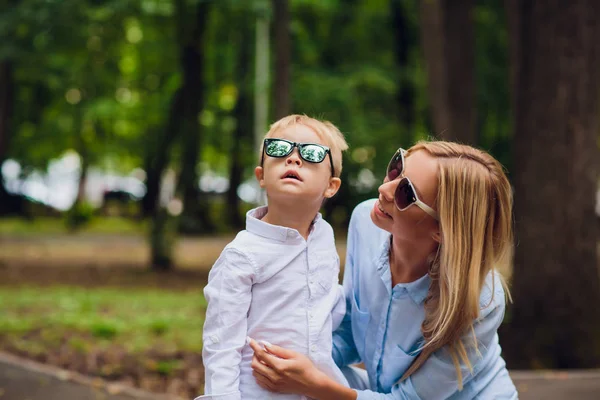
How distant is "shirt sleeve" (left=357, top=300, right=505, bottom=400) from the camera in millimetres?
2590

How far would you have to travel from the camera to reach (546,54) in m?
6.88

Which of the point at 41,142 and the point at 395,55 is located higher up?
the point at 395,55

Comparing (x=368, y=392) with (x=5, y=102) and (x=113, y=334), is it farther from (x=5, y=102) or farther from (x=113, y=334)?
(x=5, y=102)

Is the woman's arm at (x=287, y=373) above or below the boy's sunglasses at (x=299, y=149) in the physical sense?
below

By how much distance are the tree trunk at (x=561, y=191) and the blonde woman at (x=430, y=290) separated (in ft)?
14.1

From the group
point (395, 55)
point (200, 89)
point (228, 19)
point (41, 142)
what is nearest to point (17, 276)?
point (200, 89)

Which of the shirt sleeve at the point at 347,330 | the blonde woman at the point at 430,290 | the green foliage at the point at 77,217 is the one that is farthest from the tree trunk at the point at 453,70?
the green foliage at the point at 77,217

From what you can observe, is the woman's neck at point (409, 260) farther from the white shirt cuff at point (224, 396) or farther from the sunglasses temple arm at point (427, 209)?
the white shirt cuff at point (224, 396)

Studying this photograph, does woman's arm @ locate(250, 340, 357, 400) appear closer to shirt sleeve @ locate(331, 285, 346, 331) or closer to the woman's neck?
shirt sleeve @ locate(331, 285, 346, 331)

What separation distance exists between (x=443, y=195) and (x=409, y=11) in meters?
19.7

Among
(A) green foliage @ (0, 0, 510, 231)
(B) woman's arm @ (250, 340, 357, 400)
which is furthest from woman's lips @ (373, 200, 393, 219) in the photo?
(A) green foliage @ (0, 0, 510, 231)

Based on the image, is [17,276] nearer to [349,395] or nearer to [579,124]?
[579,124]

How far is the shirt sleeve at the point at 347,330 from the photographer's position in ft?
9.88

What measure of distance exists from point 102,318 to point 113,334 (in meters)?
0.93
